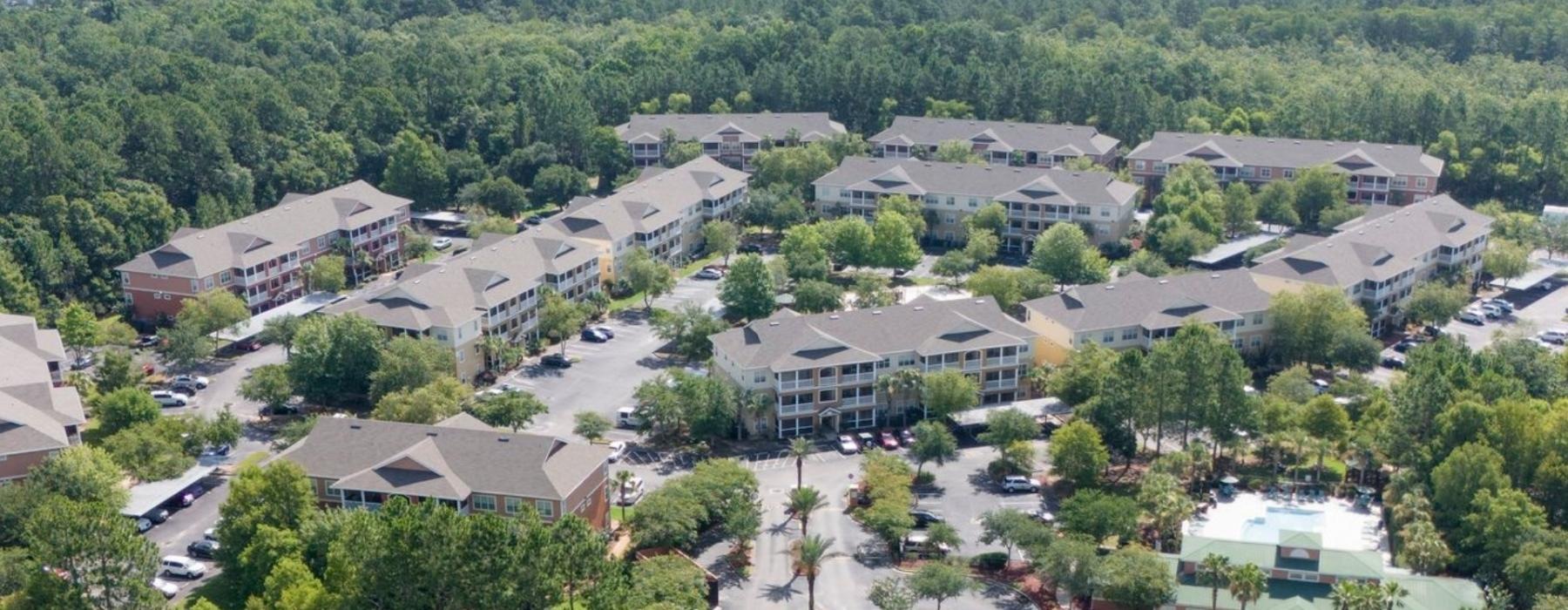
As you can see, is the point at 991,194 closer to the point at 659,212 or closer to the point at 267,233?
the point at 659,212

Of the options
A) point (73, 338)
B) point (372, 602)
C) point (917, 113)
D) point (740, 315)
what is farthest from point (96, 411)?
point (917, 113)

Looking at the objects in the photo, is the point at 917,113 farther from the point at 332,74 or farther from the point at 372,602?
the point at 372,602

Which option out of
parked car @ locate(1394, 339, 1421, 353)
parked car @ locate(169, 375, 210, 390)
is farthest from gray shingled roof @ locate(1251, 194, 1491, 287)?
parked car @ locate(169, 375, 210, 390)

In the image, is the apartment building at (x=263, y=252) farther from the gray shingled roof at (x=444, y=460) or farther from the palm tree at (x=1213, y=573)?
the palm tree at (x=1213, y=573)

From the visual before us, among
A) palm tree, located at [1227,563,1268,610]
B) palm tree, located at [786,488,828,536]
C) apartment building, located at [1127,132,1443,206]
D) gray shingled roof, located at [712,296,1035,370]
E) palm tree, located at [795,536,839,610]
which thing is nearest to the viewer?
palm tree, located at [1227,563,1268,610]

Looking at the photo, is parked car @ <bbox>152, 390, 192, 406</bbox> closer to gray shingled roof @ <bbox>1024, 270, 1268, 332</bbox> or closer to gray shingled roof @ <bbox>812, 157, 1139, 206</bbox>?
gray shingled roof @ <bbox>1024, 270, 1268, 332</bbox>

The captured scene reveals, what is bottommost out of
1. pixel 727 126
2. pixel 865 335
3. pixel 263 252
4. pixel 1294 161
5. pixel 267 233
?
pixel 1294 161

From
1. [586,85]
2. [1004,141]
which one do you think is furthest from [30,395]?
[1004,141]
